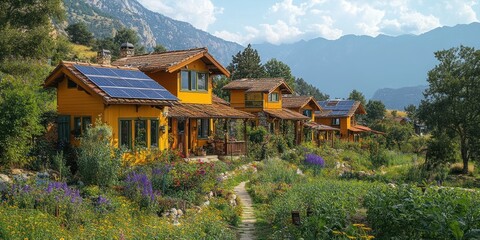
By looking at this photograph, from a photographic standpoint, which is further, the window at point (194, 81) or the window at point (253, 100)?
the window at point (253, 100)

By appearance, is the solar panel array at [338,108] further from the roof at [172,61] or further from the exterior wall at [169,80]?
the exterior wall at [169,80]

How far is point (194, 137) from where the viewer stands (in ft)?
92.3

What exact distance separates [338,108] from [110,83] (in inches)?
1826

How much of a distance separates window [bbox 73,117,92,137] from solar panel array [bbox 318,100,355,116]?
43765 millimetres

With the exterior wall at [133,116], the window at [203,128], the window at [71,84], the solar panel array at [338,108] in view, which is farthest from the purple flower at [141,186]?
the solar panel array at [338,108]

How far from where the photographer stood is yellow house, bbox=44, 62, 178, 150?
20.3 metres

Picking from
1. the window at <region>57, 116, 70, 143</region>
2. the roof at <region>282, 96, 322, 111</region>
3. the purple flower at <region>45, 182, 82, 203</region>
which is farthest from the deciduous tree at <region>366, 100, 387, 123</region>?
the purple flower at <region>45, 182, 82, 203</region>

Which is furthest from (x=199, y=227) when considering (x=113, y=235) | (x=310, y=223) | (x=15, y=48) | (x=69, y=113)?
(x=15, y=48)

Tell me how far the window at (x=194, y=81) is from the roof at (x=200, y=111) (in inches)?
42.3

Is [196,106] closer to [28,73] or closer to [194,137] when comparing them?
[194,137]

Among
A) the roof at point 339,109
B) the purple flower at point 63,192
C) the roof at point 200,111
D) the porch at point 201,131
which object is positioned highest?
the roof at point 339,109

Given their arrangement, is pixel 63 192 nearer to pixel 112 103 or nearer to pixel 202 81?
pixel 112 103

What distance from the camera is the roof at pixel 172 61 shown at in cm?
2635

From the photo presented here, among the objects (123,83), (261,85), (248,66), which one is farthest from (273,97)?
(248,66)
